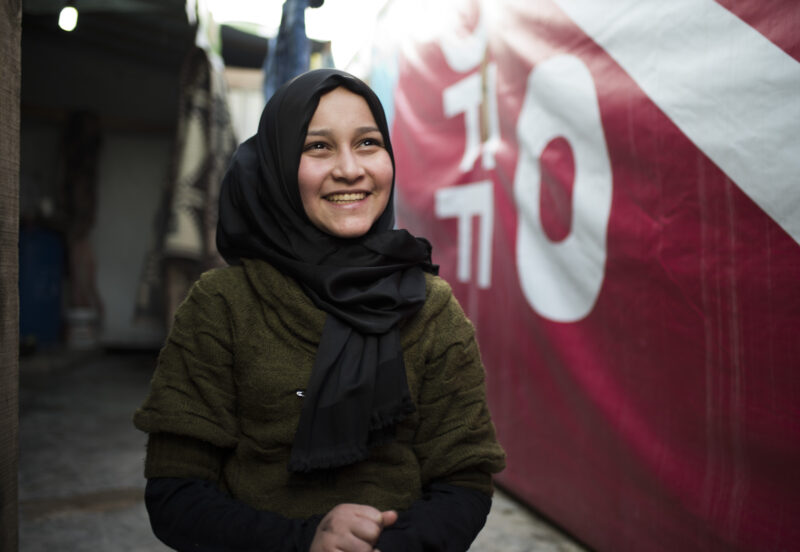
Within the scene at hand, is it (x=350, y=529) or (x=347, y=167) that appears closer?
(x=350, y=529)

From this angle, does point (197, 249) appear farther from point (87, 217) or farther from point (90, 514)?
point (87, 217)

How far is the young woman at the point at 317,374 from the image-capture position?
3.12 ft

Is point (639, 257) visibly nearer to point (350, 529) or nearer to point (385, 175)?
point (385, 175)

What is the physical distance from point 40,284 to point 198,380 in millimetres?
5861

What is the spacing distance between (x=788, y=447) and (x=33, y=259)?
623 cm

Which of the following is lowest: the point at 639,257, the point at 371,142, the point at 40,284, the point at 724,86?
the point at 40,284

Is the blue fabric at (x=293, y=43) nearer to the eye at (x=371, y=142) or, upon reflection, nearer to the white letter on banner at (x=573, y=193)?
the white letter on banner at (x=573, y=193)

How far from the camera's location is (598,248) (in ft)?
6.19

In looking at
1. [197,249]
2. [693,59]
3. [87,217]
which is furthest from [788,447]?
[87,217]

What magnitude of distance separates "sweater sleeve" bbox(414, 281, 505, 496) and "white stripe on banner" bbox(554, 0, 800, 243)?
0.80 meters

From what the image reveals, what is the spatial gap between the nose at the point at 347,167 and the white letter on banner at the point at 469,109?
5.41 ft

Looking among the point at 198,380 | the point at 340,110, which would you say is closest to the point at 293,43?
the point at 340,110

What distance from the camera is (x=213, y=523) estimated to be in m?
0.92

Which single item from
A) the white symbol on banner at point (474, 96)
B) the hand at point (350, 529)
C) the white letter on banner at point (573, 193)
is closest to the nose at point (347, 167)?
the hand at point (350, 529)
